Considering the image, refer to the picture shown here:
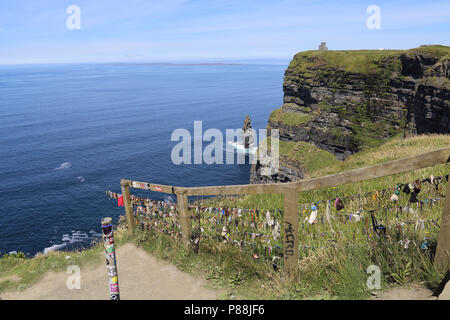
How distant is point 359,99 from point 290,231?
235 ft

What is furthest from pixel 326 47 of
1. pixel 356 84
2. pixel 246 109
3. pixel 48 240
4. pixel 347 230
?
pixel 347 230

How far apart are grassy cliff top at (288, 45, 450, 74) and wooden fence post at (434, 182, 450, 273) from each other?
64711mm

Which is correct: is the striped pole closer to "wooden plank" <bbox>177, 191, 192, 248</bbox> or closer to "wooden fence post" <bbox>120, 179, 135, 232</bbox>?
"wooden plank" <bbox>177, 191, 192, 248</bbox>

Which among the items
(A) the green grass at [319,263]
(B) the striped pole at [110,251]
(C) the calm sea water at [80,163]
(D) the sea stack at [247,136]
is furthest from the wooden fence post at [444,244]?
(D) the sea stack at [247,136]


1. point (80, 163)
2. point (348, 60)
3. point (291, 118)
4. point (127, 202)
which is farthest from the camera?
point (291, 118)

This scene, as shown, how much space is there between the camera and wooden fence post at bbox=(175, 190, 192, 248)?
697 cm

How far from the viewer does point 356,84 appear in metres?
69.9

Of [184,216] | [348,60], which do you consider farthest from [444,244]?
[348,60]

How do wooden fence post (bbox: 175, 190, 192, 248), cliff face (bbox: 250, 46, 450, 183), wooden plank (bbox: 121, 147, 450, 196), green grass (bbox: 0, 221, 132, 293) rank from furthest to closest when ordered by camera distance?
1. cliff face (bbox: 250, 46, 450, 183)
2. green grass (bbox: 0, 221, 132, 293)
3. wooden fence post (bbox: 175, 190, 192, 248)
4. wooden plank (bbox: 121, 147, 450, 196)

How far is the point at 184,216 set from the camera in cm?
707

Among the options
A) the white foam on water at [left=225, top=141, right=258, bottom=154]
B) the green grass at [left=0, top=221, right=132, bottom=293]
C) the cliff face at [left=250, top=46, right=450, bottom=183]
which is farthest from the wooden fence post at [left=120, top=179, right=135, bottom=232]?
the white foam on water at [left=225, top=141, right=258, bottom=154]

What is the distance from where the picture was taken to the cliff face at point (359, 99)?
49.8 m

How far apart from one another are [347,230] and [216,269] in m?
2.60

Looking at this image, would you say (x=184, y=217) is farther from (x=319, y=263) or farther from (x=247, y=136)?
(x=247, y=136)
